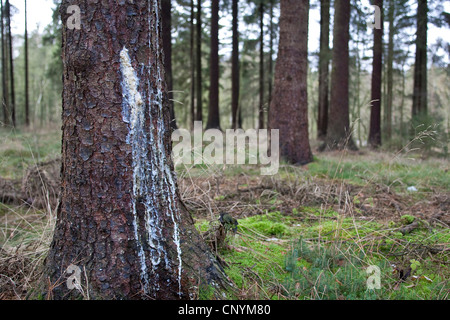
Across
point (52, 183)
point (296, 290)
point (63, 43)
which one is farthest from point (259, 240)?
point (52, 183)

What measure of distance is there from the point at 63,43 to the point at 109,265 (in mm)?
1262

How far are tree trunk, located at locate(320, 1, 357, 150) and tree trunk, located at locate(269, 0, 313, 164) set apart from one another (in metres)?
2.61

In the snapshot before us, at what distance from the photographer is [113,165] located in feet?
6.09

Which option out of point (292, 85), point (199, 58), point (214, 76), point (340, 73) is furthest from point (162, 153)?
point (199, 58)

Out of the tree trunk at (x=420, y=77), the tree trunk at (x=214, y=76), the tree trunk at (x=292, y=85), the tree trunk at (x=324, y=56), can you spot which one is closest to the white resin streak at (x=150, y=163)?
the tree trunk at (x=292, y=85)

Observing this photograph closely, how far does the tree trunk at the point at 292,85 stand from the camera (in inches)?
270

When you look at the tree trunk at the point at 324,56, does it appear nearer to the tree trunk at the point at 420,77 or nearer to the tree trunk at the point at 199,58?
the tree trunk at the point at 420,77

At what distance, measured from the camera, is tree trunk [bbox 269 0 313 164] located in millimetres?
6852

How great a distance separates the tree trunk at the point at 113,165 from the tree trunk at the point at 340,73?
26.4ft

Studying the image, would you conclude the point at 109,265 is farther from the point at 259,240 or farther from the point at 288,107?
the point at 288,107

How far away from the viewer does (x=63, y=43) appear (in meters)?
1.98

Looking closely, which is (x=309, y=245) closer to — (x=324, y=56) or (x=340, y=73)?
(x=340, y=73)

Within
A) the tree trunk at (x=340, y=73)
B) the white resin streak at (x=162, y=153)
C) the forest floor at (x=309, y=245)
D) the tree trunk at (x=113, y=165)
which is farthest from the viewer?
the tree trunk at (x=340, y=73)

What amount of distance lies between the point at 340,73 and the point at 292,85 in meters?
3.36
